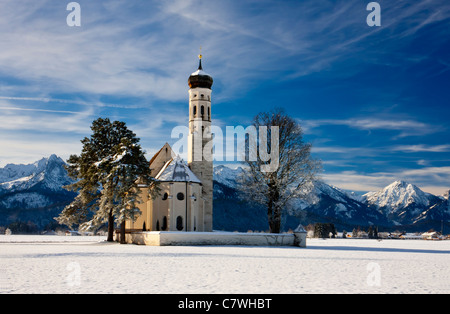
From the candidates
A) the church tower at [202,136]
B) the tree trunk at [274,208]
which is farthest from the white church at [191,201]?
the tree trunk at [274,208]

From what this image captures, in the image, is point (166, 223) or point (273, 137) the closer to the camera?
point (273, 137)

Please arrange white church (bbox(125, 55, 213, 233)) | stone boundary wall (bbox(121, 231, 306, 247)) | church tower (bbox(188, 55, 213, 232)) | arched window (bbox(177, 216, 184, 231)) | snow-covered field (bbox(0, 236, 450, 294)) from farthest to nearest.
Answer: church tower (bbox(188, 55, 213, 232)), white church (bbox(125, 55, 213, 233)), arched window (bbox(177, 216, 184, 231)), stone boundary wall (bbox(121, 231, 306, 247)), snow-covered field (bbox(0, 236, 450, 294))

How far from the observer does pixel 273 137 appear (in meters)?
47.7

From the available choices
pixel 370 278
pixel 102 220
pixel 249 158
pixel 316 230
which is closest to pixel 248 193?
pixel 249 158

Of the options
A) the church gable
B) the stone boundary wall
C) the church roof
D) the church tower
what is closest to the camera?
the stone boundary wall

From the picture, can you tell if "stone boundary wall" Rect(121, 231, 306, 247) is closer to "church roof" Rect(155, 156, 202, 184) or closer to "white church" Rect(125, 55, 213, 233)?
"white church" Rect(125, 55, 213, 233)

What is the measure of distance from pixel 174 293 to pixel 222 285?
2.20 m

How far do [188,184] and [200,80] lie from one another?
15.0 m

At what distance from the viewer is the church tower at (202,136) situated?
56844 millimetres

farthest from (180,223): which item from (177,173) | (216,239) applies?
(216,239)

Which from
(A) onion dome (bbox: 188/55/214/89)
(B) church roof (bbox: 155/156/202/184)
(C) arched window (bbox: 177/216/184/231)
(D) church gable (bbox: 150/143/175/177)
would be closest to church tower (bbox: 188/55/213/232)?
(A) onion dome (bbox: 188/55/214/89)

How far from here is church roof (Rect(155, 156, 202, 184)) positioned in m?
Answer: 51.7

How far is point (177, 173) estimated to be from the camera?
52.3 meters
